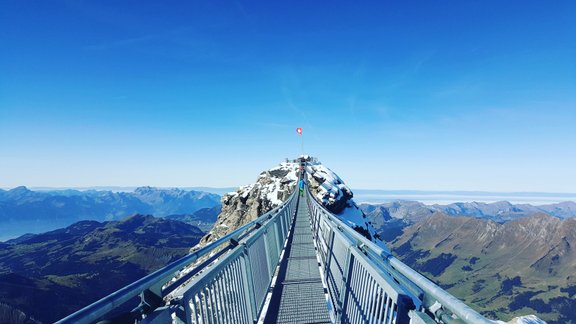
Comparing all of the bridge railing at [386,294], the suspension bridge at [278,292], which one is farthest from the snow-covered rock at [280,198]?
the bridge railing at [386,294]

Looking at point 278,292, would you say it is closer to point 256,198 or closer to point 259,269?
point 259,269

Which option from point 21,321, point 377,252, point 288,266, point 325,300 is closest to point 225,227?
point 288,266

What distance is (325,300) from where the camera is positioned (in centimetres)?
825

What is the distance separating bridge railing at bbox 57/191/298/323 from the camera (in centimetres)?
283

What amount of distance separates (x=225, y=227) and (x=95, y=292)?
172 metres

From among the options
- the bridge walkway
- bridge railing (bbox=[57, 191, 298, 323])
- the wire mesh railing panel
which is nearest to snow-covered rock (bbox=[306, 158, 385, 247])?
the bridge walkway

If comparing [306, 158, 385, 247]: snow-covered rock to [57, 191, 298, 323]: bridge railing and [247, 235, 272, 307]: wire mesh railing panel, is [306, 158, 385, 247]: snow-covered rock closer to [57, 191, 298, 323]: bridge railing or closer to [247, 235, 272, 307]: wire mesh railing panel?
[247, 235, 272, 307]: wire mesh railing panel

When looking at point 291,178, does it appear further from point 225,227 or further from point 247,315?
point 247,315

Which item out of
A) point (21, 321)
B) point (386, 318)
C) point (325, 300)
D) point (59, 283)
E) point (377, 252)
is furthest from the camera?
point (59, 283)

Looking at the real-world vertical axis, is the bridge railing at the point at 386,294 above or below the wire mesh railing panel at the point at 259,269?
above

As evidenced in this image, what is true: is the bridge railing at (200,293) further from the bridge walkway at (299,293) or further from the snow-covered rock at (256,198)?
the snow-covered rock at (256,198)

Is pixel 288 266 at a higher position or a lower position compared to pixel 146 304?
lower

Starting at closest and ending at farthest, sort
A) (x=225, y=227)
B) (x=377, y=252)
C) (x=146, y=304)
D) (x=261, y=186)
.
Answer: (x=146, y=304)
(x=377, y=252)
(x=225, y=227)
(x=261, y=186)

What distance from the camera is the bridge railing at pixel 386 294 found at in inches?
105
